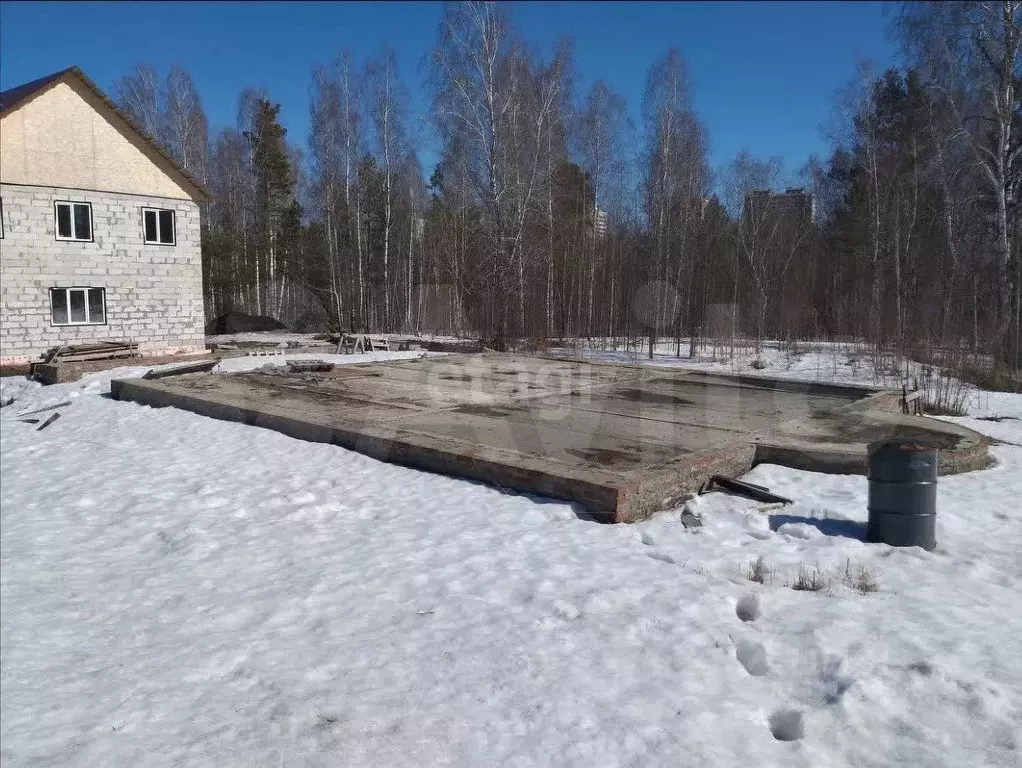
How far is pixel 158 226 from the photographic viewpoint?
19.0m

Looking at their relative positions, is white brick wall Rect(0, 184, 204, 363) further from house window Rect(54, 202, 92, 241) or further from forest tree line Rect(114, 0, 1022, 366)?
forest tree line Rect(114, 0, 1022, 366)

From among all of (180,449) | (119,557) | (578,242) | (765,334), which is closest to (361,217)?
(578,242)

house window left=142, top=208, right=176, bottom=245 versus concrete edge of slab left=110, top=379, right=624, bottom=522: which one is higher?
house window left=142, top=208, right=176, bottom=245

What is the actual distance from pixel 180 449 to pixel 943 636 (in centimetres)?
789

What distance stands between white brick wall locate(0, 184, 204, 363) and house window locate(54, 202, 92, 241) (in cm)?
14

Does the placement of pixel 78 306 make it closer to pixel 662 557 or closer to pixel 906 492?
pixel 662 557

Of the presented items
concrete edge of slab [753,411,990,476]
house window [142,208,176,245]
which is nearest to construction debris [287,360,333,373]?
house window [142,208,176,245]

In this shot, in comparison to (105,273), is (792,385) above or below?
below

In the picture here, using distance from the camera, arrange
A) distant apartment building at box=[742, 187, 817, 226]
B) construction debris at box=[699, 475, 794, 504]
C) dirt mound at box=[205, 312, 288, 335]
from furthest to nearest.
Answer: dirt mound at box=[205, 312, 288, 335], distant apartment building at box=[742, 187, 817, 226], construction debris at box=[699, 475, 794, 504]

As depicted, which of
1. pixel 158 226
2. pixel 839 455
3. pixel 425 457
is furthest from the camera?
pixel 158 226

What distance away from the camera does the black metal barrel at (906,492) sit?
16.8 ft

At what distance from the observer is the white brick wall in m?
16.5

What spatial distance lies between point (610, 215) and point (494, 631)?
105 feet

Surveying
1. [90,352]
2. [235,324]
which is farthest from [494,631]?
[235,324]
